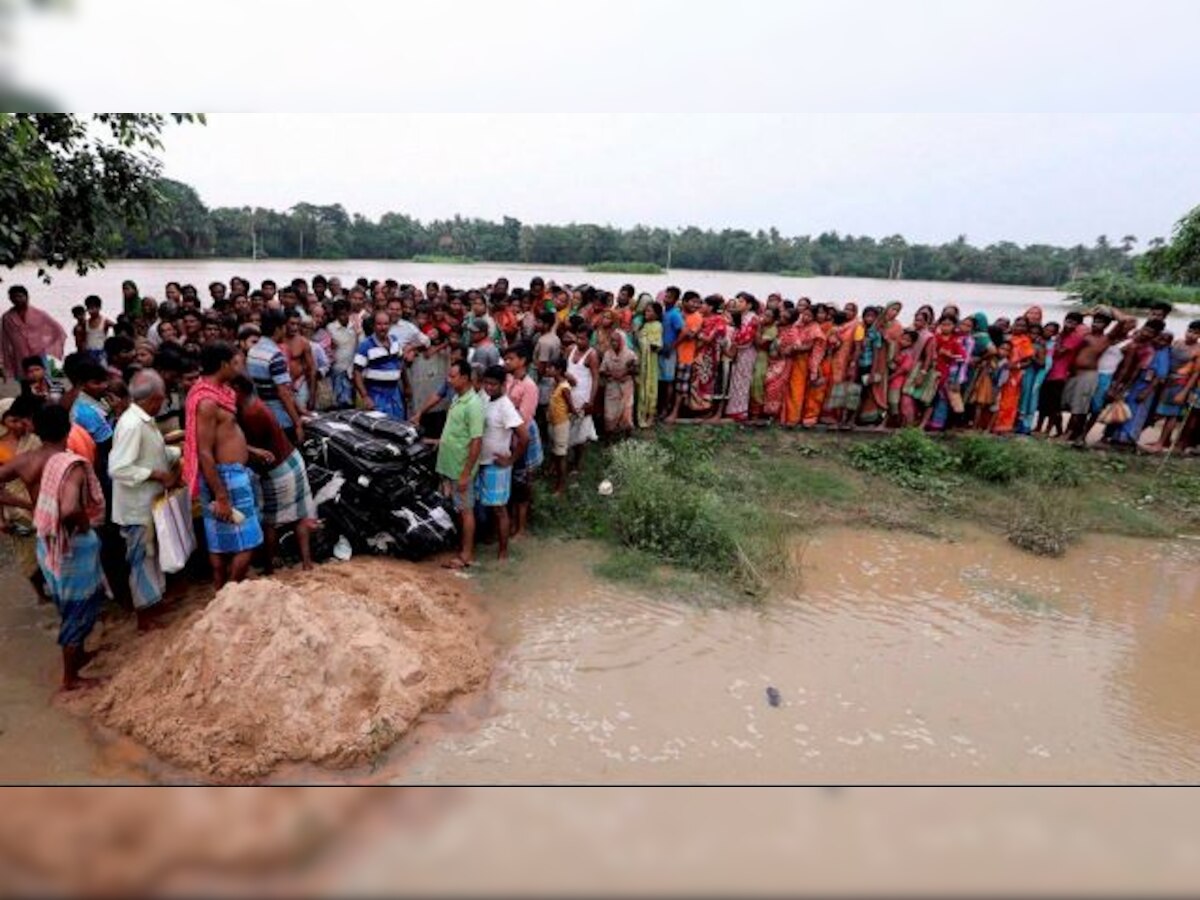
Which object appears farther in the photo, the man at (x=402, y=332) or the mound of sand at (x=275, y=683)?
the man at (x=402, y=332)

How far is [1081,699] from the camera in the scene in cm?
419

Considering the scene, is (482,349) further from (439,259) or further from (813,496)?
(439,259)

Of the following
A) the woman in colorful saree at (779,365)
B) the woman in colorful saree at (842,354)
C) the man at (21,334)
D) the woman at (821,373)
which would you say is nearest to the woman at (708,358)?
the woman in colorful saree at (779,365)

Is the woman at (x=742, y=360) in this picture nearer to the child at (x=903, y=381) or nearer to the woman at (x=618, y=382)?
the woman at (x=618, y=382)

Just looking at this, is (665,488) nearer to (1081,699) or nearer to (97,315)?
(1081,699)

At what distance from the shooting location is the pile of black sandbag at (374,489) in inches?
199

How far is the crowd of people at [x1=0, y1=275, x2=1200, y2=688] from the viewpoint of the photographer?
13.0 feet

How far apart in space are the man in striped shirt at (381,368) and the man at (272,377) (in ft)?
3.98

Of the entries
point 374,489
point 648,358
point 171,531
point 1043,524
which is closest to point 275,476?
point 171,531

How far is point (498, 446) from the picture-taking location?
5211mm

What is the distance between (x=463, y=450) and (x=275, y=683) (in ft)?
6.77

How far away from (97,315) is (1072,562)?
894 cm

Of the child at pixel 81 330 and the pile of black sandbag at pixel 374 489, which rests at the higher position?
the child at pixel 81 330

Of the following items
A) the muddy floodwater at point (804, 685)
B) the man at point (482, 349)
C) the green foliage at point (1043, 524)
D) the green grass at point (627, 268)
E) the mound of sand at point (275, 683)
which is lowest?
the muddy floodwater at point (804, 685)
